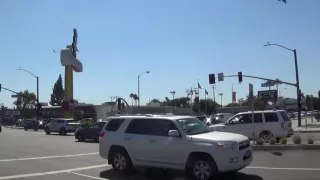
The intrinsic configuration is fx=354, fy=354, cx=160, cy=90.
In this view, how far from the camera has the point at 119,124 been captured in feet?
37.3

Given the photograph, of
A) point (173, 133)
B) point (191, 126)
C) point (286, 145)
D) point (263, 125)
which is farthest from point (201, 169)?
point (263, 125)

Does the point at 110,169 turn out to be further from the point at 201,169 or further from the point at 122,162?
the point at 201,169

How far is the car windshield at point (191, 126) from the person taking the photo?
32.8 feet

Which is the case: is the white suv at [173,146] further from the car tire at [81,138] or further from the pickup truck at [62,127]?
the pickup truck at [62,127]

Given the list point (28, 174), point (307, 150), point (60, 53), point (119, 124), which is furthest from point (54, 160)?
point (60, 53)

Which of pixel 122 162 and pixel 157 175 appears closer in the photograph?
pixel 157 175

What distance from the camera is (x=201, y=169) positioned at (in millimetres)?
9289

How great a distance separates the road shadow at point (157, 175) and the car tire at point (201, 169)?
0.53 meters

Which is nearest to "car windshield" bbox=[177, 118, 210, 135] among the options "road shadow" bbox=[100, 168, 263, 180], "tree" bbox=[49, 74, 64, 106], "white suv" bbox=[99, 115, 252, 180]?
"white suv" bbox=[99, 115, 252, 180]

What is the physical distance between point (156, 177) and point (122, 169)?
4.11 ft

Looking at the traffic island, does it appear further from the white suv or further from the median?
the white suv

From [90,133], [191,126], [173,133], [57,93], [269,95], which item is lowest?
[90,133]

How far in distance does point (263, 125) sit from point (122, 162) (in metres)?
10.4

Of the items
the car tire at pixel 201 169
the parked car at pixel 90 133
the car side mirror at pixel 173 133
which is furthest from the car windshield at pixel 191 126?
the parked car at pixel 90 133
